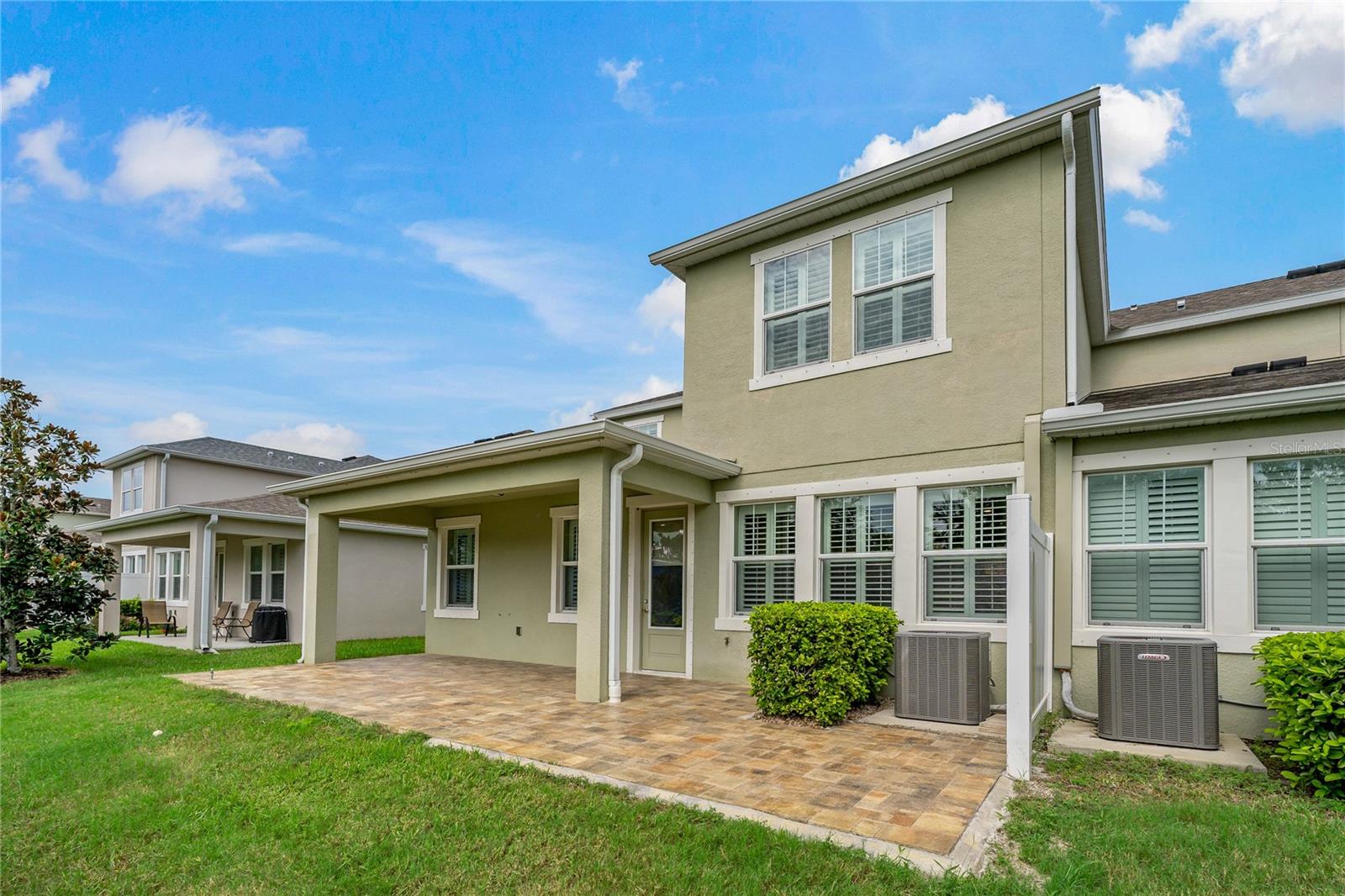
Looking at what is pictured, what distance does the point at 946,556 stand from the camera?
7512 millimetres

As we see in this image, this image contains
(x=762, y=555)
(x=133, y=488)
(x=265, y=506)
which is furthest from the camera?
(x=133, y=488)

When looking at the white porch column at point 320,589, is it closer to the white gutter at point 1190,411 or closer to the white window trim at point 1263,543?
the white gutter at point 1190,411

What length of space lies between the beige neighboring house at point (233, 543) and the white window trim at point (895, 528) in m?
8.17

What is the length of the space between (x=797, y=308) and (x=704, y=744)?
5.36 meters

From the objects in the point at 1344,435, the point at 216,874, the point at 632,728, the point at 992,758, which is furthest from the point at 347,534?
the point at 1344,435

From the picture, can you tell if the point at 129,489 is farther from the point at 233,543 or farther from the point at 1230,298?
the point at 1230,298

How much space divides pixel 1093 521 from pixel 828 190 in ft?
15.0

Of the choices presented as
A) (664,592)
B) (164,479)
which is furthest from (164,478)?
(664,592)

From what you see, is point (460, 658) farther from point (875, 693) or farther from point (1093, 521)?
point (1093, 521)

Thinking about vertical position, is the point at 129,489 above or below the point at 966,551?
above

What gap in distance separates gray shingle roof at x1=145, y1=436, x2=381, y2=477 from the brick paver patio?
44.2ft

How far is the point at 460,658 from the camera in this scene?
39.1 ft

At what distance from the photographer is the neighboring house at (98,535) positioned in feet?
51.1

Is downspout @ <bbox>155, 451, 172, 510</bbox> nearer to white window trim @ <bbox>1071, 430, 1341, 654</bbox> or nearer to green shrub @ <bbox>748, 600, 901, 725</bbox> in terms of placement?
green shrub @ <bbox>748, 600, 901, 725</bbox>
